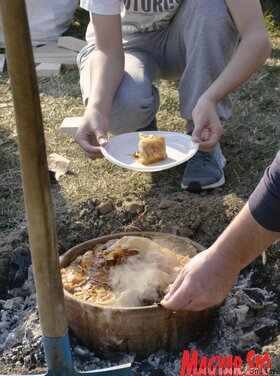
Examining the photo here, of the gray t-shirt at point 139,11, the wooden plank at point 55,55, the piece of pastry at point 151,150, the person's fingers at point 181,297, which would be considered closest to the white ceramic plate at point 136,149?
the piece of pastry at point 151,150

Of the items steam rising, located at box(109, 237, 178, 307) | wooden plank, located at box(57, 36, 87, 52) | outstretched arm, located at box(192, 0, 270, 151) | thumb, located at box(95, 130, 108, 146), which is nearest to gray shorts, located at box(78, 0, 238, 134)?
outstretched arm, located at box(192, 0, 270, 151)

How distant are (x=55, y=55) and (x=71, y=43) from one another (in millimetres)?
198

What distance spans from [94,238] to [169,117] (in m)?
1.17

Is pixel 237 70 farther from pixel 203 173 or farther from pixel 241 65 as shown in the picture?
pixel 203 173

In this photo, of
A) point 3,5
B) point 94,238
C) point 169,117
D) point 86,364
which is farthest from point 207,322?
point 169,117

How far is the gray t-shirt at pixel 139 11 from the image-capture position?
2.83 metres

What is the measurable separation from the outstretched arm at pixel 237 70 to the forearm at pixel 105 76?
1.25ft

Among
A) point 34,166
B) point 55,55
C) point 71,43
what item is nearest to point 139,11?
point 34,166

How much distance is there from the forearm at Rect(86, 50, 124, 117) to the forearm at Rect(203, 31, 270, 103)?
0.40 m

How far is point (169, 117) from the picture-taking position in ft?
11.8

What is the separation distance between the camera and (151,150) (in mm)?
2625

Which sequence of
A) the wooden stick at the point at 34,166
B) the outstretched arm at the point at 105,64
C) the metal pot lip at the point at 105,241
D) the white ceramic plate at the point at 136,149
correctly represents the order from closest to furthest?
the wooden stick at the point at 34,166 → the metal pot lip at the point at 105,241 → the white ceramic plate at the point at 136,149 → the outstretched arm at the point at 105,64

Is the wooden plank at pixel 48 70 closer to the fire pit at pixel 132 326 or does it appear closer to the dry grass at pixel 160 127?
the dry grass at pixel 160 127

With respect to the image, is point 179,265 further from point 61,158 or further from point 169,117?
point 169,117
